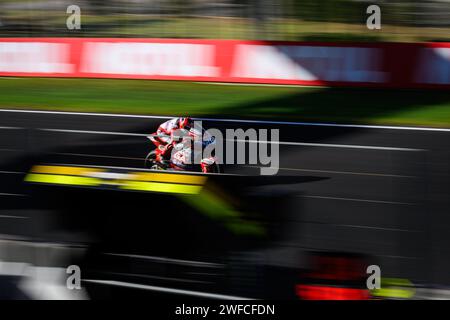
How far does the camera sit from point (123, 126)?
12.8 m

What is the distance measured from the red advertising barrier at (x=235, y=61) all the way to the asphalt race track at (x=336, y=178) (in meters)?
2.61

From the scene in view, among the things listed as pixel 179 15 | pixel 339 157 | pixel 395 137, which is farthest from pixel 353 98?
pixel 179 15

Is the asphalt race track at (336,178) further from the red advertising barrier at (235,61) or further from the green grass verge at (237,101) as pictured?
the red advertising barrier at (235,61)

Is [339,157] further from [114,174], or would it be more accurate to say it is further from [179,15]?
[179,15]

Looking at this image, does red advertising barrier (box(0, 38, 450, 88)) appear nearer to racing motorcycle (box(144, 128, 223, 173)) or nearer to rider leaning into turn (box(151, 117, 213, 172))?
rider leaning into turn (box(151, 117, 213, 172))

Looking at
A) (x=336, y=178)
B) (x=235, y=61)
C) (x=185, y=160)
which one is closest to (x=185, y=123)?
(x=185, y=160)

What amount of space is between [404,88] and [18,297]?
Result: 11058mm

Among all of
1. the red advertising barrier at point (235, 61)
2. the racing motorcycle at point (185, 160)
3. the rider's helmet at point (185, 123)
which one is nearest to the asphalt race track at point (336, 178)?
the racing motorcycle at point (185, 160)

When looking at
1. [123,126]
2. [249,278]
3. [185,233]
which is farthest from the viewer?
[123,126]

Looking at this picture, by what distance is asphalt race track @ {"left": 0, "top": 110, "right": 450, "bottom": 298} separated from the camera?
415 cm

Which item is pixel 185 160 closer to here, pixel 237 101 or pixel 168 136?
pixel 168 136

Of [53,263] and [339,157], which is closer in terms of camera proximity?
[53,263]

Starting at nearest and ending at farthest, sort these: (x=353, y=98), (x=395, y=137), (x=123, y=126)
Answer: (x=395, y=137)
(x=123, y=126)
(x=353, y=98)

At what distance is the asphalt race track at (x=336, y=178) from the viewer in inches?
163
